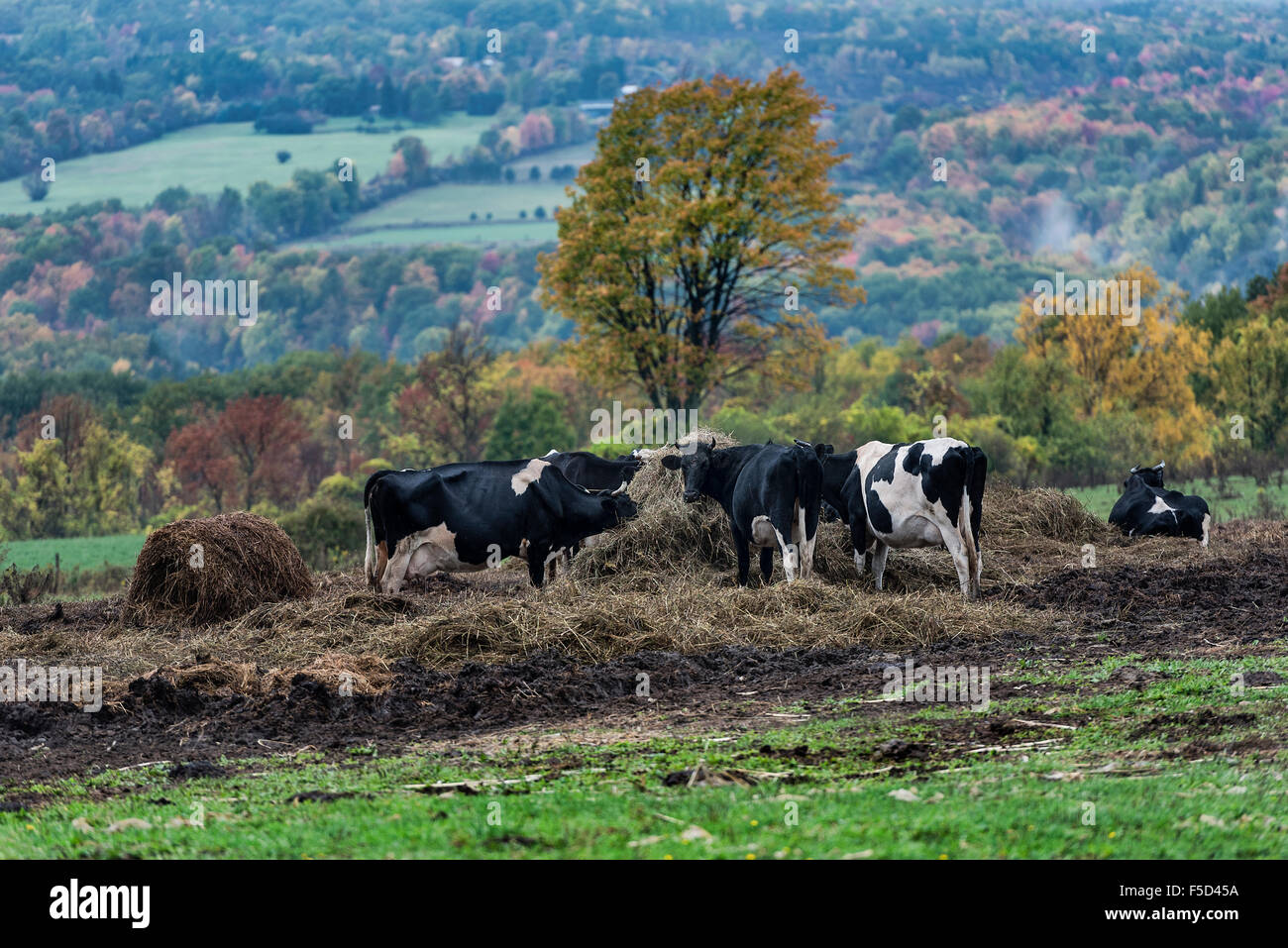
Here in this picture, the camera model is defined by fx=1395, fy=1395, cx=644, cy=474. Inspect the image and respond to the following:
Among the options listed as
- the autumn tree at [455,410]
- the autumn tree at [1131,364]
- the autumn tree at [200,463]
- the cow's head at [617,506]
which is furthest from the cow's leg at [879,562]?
the autumn tree at [200,463]

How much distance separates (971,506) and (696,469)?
3.68 meters

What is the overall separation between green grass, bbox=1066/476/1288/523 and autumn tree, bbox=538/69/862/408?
39.2ft

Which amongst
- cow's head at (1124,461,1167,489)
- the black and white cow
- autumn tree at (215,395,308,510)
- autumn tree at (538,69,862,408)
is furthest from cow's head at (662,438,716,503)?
autumn tree at (215,395,308,510)

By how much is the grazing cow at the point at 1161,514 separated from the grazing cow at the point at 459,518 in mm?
10391

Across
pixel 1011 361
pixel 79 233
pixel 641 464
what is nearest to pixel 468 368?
pixel 1011 361

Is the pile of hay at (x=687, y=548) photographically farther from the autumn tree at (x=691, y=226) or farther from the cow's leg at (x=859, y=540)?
the autumn tree at (x=691, y=226)

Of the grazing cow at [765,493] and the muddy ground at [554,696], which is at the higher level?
the grazing cow at [765,493]

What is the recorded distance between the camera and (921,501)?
17781 millimetres

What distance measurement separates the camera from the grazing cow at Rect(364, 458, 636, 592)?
1831 centimetres

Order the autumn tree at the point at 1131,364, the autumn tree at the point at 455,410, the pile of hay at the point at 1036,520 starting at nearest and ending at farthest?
the pile of hay at the point at 1036,520 → the autumn tree at the point at 1131,364 → the autumn tree at the point at 455,410

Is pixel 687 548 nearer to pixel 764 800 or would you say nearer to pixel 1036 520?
pixel 1036 520

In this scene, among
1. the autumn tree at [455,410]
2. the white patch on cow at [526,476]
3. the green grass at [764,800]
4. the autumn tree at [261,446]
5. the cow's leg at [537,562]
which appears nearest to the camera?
the green grass at [764,800]

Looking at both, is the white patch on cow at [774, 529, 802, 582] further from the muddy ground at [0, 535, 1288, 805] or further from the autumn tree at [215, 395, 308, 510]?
the autumn tree at [215, 395, 308, 510]

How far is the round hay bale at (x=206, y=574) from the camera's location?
1783cm
